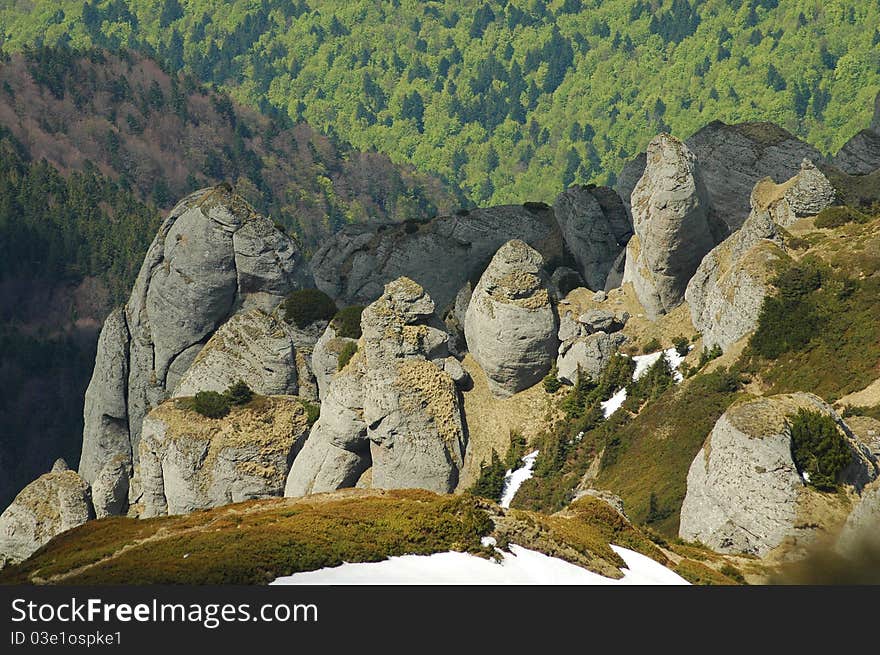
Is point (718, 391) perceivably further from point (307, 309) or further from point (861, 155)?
point (861, 155)

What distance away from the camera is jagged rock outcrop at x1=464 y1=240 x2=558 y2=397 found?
99.9 meters

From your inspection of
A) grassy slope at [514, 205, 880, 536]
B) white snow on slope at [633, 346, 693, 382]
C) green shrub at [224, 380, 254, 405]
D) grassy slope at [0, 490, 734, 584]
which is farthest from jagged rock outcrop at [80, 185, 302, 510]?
grassy slope at [0, 490, 734, 584]

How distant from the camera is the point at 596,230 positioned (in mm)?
128250

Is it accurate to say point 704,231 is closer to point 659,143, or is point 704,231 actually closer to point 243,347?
point 659,143

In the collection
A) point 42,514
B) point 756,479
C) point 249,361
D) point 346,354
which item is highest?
point 249,361

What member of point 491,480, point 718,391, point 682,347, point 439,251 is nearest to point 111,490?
point 491,480

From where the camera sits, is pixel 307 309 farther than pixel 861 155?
No

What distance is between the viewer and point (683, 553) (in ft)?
188

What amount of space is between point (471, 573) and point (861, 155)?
9158cm

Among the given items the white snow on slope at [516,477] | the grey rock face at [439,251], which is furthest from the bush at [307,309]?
the white snow on slope at [516,477]

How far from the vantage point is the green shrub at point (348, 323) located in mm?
109125

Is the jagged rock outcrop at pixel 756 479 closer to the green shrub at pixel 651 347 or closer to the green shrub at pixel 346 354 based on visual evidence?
the green shrub at pixel 651 347

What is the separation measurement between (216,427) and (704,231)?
40.1 metres

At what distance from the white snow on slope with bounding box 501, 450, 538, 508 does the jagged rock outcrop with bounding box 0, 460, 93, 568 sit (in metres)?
41.0
